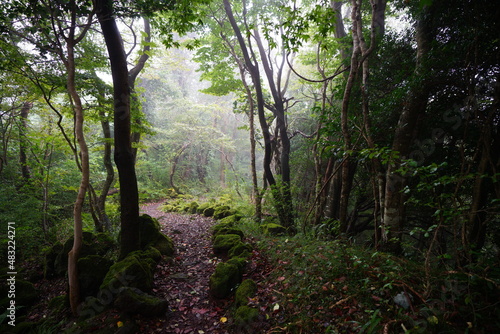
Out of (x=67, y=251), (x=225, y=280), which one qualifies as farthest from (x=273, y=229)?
(x=67, y=251)

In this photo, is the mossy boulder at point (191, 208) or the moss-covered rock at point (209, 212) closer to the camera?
the moss-covered rock at point (209, 212)

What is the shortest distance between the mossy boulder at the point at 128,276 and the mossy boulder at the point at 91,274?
A: 20.0 inches

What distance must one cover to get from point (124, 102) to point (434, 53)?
20.2 feet

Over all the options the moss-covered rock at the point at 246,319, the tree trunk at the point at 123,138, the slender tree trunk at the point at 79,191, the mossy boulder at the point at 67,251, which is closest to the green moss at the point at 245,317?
the moss-covered rock at the point at 246,319

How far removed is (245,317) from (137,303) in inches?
72.4

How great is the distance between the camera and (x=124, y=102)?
4820mm

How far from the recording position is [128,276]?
4.06 m

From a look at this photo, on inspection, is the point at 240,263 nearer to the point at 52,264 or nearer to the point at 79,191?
the point at 79,191

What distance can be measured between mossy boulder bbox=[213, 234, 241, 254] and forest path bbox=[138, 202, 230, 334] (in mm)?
239

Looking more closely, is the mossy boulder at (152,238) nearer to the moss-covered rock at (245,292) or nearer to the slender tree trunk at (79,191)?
the slender tree trunk at (79,191)

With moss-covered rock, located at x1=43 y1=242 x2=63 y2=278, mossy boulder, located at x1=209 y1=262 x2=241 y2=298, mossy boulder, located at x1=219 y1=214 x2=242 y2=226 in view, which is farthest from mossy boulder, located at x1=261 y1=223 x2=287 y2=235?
moss-covered rock, located at x1=43 y1=242 x2=63 y2=278

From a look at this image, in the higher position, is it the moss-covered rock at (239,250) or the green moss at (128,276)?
the green moss at (128,276)

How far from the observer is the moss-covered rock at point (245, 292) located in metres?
3.82

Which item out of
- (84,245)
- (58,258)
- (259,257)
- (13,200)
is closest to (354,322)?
(259,257)
